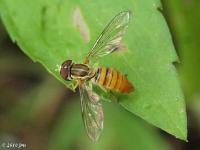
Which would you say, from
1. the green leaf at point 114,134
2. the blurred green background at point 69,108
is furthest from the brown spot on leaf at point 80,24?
the green leaf at point 114,134

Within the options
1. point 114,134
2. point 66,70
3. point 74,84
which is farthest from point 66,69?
point 114,134

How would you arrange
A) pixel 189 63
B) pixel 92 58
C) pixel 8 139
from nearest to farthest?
pixel 92 58 < pixel 189 63 < pixel 8 139

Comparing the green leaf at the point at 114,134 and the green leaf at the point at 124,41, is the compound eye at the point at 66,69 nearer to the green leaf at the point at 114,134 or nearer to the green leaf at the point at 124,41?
the green leaf at the point at 124,41

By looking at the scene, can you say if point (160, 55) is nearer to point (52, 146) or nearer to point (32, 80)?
point (52, 146)

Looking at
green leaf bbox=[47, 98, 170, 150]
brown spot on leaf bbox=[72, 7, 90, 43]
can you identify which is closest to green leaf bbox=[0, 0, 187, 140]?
brown spot on leaf bbox=[72, 7, 90, 43]

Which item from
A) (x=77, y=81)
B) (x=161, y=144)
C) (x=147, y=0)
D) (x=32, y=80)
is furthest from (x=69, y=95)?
(x=147, y=0)

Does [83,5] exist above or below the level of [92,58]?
above
